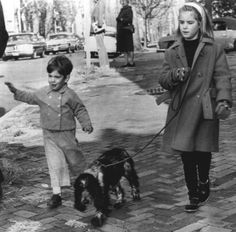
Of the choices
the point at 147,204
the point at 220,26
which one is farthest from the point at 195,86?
the point at 220,26

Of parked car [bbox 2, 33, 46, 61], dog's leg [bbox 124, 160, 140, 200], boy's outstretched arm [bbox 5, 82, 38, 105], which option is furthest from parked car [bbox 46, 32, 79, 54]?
dog's leg [bbox 124, 160, 140, 200]

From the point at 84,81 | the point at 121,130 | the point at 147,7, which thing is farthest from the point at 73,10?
the point at 121,130

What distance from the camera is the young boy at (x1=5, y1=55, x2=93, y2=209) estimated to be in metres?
4.68

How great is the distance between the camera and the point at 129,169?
4.75 meters

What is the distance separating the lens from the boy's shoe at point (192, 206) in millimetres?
4430

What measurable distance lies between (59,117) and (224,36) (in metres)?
23.2

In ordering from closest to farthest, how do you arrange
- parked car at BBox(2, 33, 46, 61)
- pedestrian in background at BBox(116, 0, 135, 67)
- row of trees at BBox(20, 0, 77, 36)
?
pedestrian in background at BBox(116, 0, 135, 67) < parked car at BBox(2, 33, 46, 61) < row of trees at BBox(20, 0, 77, 36)

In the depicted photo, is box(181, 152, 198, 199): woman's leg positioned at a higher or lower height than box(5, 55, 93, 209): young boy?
lower

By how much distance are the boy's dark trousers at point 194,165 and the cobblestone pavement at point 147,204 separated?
19 cm

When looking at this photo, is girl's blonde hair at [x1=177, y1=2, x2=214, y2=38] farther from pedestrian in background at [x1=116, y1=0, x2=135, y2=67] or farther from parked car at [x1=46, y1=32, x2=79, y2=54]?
parked car at [x1=46, y1=32, x2=79, y2=54]

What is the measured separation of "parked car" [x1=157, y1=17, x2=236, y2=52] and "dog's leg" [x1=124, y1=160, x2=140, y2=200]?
823 inches

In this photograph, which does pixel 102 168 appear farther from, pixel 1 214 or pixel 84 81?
pixel 84 81

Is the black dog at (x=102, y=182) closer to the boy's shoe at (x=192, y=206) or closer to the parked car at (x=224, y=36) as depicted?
the boy's shoe at (x=192, y=206)

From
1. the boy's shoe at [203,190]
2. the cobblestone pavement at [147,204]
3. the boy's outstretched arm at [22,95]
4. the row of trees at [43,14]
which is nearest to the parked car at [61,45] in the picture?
the row of trees at [43,14]
